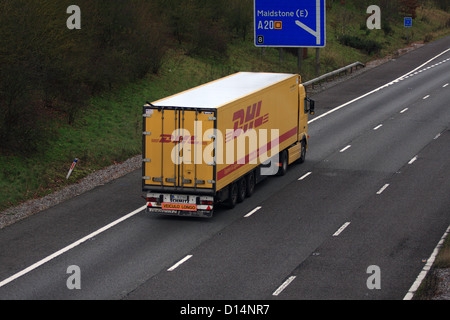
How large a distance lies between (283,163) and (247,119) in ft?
15.5


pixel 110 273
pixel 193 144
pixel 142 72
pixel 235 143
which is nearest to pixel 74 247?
pixel 110 273

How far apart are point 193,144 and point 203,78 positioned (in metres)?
21.8

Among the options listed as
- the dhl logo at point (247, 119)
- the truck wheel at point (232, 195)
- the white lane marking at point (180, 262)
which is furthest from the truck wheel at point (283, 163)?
the white lane marking at point (180, 262)

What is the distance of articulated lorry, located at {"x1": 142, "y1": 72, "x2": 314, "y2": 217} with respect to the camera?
22.1 metres

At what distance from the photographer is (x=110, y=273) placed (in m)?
18.7

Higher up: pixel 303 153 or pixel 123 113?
pixel 123 113

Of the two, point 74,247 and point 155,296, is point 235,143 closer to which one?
point 74,247

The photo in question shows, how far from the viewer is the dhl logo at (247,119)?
23297 mm

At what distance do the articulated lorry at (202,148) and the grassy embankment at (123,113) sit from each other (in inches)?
210

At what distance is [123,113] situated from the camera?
116ft

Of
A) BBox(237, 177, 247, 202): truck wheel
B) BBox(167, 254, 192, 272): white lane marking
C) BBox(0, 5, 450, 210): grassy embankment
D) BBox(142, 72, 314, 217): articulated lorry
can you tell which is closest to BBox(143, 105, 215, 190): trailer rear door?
BBox(142, 72, 314, 217): articulated lorry

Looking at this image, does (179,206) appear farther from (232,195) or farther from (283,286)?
→ (283,286)

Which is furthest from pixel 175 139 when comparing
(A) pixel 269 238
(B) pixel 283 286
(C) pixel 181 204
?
(B) pixel 283 286

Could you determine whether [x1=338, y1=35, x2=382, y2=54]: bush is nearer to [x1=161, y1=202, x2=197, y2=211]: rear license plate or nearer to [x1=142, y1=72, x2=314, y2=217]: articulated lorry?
[x1=142, y1=72, x2=314, y2=217]: articulated lorry
